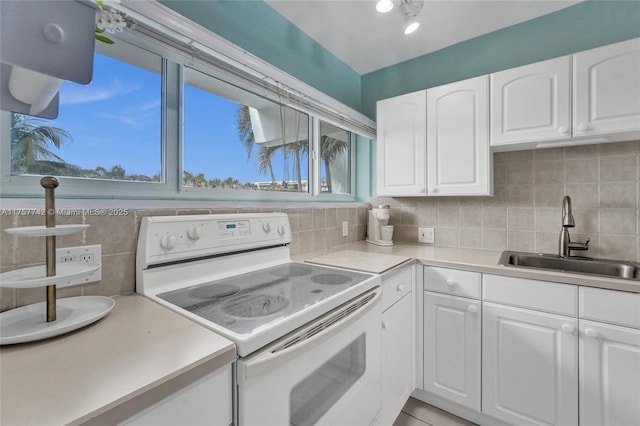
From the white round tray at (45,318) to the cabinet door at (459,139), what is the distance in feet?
6.20

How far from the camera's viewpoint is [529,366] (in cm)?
138

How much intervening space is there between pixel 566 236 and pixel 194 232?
2076 mm

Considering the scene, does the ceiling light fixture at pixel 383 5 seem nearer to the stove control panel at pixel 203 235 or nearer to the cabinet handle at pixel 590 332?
the stove control panel at pixel 203 235

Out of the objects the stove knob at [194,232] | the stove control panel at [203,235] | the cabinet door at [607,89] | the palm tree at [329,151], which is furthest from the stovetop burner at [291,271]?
the cabinet door at [607,89]

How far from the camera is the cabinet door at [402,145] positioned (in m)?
1.96

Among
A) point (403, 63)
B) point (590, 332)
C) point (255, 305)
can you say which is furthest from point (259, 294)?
point (403, 63)

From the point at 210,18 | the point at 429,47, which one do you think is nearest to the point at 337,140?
the point at 429,47

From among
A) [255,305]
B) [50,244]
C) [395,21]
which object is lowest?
[255,305]

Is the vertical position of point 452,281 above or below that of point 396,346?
above

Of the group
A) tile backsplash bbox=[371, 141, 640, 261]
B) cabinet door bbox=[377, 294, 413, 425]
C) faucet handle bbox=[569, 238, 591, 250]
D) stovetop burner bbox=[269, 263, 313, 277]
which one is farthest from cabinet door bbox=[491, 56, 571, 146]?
stovetop burner bbox=[269, 263, 313, 277]

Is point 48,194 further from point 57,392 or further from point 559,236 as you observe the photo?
point 559,236

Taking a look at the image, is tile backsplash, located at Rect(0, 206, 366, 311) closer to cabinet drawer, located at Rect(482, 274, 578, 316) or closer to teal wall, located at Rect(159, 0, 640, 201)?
teal wall, located at Rect(159, 0, 640, 201)

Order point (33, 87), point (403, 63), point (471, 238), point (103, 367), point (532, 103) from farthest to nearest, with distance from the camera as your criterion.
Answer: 1. point (403, 63)
2. point (471, 238)
3. point (532, 103)
4. point (33, 87)
5. point (103, 367)

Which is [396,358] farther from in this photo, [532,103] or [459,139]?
[532,103]
